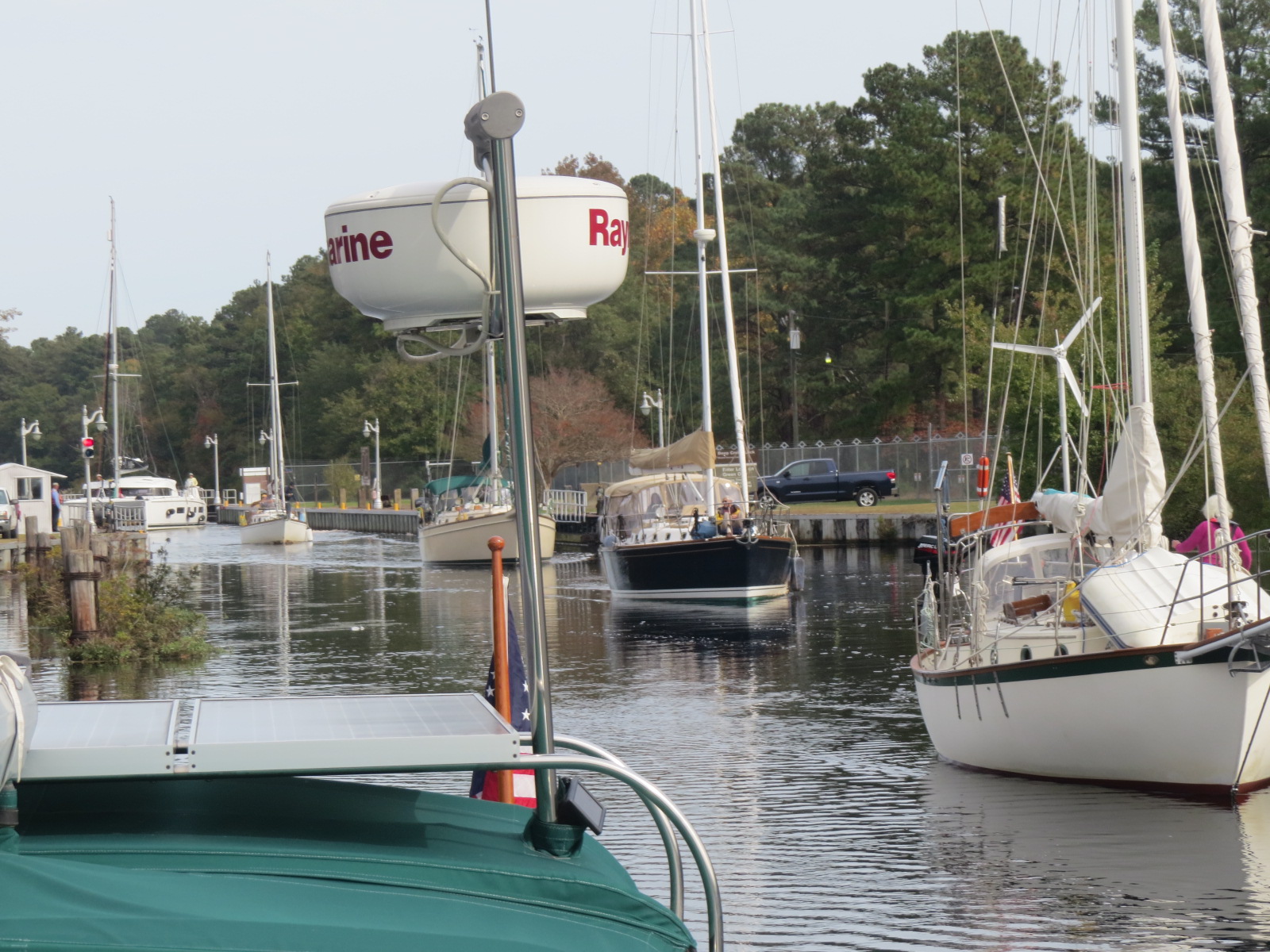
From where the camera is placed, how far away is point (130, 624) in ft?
75.5

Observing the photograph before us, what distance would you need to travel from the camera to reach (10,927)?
2.87m

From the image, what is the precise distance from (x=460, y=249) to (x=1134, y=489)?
10.7 metres

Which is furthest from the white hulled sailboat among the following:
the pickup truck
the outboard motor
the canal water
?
the outboard motor

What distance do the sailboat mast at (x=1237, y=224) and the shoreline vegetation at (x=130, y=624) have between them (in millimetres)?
16258

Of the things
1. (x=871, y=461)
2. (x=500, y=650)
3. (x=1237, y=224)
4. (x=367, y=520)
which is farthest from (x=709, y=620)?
(x=367, y=520)

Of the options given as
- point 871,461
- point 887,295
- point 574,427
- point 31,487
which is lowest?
point 871,461

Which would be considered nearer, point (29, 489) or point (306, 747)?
point (306, 747)

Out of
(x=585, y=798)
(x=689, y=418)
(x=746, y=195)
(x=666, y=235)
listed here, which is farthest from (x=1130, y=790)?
(x=666, y=235)

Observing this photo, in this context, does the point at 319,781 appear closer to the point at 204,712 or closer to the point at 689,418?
the point at 204,712

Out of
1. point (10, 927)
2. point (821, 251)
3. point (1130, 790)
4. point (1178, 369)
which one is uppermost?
point (821, 251)

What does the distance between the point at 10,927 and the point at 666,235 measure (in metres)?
86.8

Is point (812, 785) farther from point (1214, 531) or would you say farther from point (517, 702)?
point (517, 702)

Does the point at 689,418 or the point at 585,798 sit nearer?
the point at 585,798

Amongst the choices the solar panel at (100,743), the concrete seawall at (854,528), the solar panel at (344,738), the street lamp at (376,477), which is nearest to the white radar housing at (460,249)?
the solar panel at (344,738)
